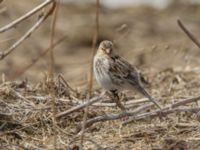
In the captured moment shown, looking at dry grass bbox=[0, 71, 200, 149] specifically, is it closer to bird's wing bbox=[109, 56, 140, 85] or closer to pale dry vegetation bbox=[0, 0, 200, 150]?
pale dry vegetation bbox=[0, 0, 200, 150]

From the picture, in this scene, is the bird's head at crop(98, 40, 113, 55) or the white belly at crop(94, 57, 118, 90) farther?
the bird's head at crop(98, 40, 113, 55)

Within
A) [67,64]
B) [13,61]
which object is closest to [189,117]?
[67,64]

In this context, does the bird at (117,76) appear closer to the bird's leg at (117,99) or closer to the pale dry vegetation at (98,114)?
the bird's leg at (117,99)

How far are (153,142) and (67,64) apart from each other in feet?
17.3

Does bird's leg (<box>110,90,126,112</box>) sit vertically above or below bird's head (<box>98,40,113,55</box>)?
below

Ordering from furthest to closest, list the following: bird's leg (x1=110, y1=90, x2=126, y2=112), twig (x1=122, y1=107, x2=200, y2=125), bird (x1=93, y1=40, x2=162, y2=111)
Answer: bird's leg (x1=110, y1=90, x2=126, y2=112) < bird (x1=93, y1=40, x2=162, y2=111) < twig (x1=122, y1=107, x2=200, y2=125)

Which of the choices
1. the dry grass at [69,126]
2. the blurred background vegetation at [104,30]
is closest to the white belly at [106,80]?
the dry grass at [69,126]

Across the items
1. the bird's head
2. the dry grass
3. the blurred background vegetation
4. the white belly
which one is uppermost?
the blurred background vegetation

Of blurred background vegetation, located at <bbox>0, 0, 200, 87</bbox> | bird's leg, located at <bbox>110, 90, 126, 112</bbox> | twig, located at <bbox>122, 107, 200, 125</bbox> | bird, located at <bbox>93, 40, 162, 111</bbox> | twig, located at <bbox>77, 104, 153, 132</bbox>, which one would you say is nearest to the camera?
twig, located at <bbox>122, 107, 200, 125</bbox>

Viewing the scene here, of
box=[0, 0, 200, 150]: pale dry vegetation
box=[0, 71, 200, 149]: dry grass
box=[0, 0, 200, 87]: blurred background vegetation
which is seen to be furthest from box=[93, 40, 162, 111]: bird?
box=[0, 0, 200, 87]: blurred background vegetation

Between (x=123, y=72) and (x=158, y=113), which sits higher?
(x=123, y=72)

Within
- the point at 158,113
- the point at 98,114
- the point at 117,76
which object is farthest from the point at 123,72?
the point at 158,113

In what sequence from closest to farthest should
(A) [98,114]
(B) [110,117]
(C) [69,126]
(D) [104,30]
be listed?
(B) [110,117]
(C) [69,126]
(A) [98,114]
(D) [104,30]

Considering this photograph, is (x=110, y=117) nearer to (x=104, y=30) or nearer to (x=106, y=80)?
(x=106, y=80)
